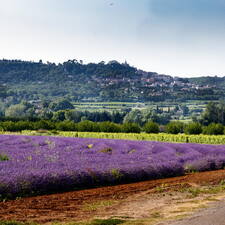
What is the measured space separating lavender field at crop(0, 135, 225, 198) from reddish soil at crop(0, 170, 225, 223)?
42 centimetres

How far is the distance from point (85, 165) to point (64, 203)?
3.39 meters

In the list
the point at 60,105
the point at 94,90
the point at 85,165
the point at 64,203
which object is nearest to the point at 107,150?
the point at 85,165

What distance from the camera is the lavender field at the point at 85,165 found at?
39.1 feet

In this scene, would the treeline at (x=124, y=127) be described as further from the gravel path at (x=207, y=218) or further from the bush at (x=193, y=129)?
the gravel path at (x=207, y=218)

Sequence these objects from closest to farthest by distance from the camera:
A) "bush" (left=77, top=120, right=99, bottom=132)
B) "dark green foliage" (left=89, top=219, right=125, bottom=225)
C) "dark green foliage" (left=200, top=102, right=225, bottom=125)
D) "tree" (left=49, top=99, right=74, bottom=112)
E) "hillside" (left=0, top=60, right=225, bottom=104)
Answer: "dark green foliage" (left=89, top=219, right=125, bottom=225) → "bush" (left=77, top=120, right=99, bottom=132) → "dark green foliage" (left=200, top=102, right=225, bottom=125) → "tree" (left=49, top=99, right=74, bottom=112) → "hillside" (left=0, top=60, right=225, bottom=104)

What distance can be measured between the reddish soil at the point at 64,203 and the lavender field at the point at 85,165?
423 mm

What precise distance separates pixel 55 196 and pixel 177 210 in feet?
12.2

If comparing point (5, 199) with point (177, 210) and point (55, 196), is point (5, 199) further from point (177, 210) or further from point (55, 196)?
point (177, 210)

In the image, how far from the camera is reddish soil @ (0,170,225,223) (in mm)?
9508

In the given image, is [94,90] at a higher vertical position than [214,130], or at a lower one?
higher

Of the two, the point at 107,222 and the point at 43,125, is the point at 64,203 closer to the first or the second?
the point at 107,222

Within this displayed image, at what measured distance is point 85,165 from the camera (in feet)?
47.7

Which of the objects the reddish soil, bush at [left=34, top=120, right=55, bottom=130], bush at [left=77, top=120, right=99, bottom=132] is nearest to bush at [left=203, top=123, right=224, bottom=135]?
bush at [left=77, top=120, right=99, bottom=132]

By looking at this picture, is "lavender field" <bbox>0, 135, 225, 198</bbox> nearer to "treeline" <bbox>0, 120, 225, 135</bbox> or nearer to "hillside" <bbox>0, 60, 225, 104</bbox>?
"treeline" <bbox>0, 120, 225, 135</bbox>
